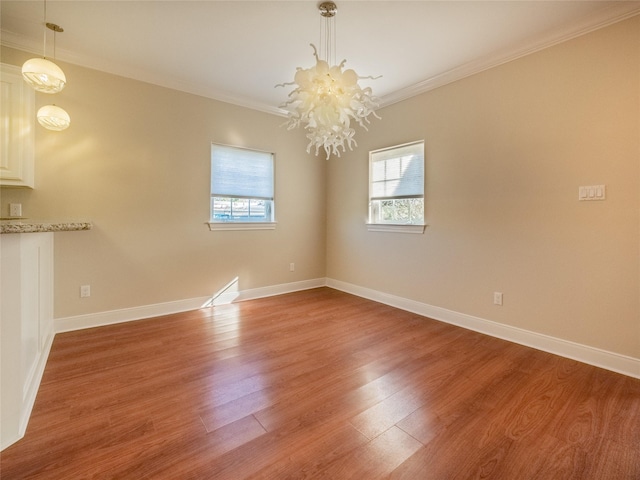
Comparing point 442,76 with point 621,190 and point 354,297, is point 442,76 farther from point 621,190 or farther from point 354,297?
point 354,297

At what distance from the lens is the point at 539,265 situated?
264 centimetres

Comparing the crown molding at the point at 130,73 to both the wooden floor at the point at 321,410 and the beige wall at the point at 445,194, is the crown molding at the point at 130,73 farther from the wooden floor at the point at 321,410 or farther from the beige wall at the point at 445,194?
the wooden floor at the point at 321,410

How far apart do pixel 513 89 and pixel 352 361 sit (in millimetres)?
2869

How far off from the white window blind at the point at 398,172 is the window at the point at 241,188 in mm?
1505

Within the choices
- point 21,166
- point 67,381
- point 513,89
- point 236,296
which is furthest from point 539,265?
point 21,166

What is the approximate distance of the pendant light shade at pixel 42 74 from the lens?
201cm

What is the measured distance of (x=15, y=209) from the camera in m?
2.66

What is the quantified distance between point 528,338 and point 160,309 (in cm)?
387

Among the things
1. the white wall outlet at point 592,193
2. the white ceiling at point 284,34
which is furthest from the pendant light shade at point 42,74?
the white wall outlet at point 592,193

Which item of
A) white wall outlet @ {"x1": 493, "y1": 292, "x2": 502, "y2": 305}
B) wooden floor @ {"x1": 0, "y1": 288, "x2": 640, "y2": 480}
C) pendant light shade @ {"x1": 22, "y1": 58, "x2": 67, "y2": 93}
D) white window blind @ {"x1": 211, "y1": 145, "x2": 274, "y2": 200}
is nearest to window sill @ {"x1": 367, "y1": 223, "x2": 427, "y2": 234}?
white wall outlet @ {"x1": 493, "y1": 292, "x2": 502, "y2": 305}

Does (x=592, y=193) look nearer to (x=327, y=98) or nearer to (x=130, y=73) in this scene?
(x=327, y=98)

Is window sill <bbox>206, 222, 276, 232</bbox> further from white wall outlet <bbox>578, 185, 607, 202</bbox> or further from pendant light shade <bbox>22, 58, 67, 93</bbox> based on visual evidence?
white wall outlet <bbox>578, 185, 607, 202</bbox>

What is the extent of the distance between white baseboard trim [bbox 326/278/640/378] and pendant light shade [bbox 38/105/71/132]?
387cm

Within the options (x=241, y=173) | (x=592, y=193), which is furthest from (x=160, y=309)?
(x=592, y=193)
